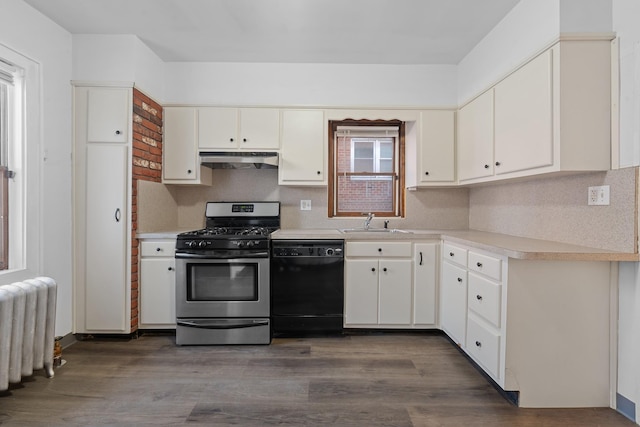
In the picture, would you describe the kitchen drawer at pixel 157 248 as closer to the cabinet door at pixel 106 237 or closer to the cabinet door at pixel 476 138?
the cabinet door at pixel 106 237

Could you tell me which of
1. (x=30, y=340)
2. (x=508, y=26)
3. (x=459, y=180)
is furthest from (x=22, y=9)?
(x=459, y=180)

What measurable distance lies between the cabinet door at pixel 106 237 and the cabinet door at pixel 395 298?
222 cm

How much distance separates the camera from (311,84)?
10.8 feet

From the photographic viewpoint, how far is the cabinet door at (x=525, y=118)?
1.97 m

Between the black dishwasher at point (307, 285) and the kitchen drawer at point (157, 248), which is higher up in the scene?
the kitchen drawer at point (157, 248)

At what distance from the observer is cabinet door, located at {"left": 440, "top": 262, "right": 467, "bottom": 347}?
247 cm

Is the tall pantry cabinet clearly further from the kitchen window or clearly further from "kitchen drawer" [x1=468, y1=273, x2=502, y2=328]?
"kitchen drawer" [x1=468, y1=273, x2=502, y2=328]

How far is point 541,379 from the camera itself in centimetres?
189

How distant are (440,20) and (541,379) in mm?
2545

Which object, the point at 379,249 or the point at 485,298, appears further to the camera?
the point at 379,249

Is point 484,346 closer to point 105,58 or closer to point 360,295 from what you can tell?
point 360,295

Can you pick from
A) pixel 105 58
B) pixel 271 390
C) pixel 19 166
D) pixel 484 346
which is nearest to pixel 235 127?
pixel 105 58

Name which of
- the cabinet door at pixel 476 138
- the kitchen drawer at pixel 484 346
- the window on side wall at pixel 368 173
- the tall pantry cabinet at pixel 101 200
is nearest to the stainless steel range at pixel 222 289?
the tall pantry cabinet at pixel 101 200

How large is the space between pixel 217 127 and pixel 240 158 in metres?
0.47
